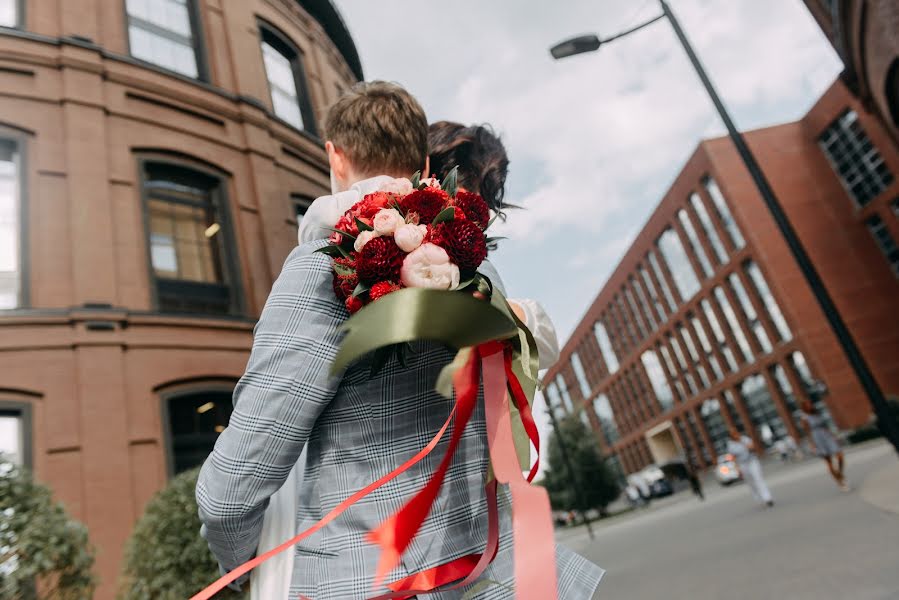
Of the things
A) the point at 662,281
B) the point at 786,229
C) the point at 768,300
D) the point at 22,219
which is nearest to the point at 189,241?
the point at 22,219

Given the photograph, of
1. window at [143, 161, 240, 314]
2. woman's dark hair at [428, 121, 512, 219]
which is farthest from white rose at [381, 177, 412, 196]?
window at [143, 161, 240, 314]

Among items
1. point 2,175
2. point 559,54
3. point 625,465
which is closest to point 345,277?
point 559,54

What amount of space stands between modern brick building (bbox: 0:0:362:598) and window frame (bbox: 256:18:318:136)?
2.82ft

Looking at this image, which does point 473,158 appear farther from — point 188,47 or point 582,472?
point 582,472

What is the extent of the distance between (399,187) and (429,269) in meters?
0.31

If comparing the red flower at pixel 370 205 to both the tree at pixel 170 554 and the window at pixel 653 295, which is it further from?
the window at pixel 653 295

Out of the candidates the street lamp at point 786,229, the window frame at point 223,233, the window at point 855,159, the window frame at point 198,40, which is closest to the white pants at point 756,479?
the street lamp at point 786,229

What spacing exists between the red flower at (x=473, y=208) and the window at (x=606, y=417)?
66.9 metres

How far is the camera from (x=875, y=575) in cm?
420

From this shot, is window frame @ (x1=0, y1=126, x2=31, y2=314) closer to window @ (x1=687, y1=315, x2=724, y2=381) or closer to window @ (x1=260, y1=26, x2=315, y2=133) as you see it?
window @ (x1=260, y1=26, x2=315, y2=133)

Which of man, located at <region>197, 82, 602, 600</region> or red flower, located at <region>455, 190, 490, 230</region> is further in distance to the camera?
red flower, located at <region>455, 190, 490, 230</region>

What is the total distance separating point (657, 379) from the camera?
5216 cm

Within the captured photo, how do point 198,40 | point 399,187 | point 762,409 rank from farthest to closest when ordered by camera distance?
point 762,409, point 198,40, point 399,187

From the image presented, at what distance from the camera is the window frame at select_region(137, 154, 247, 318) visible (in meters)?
8.07
